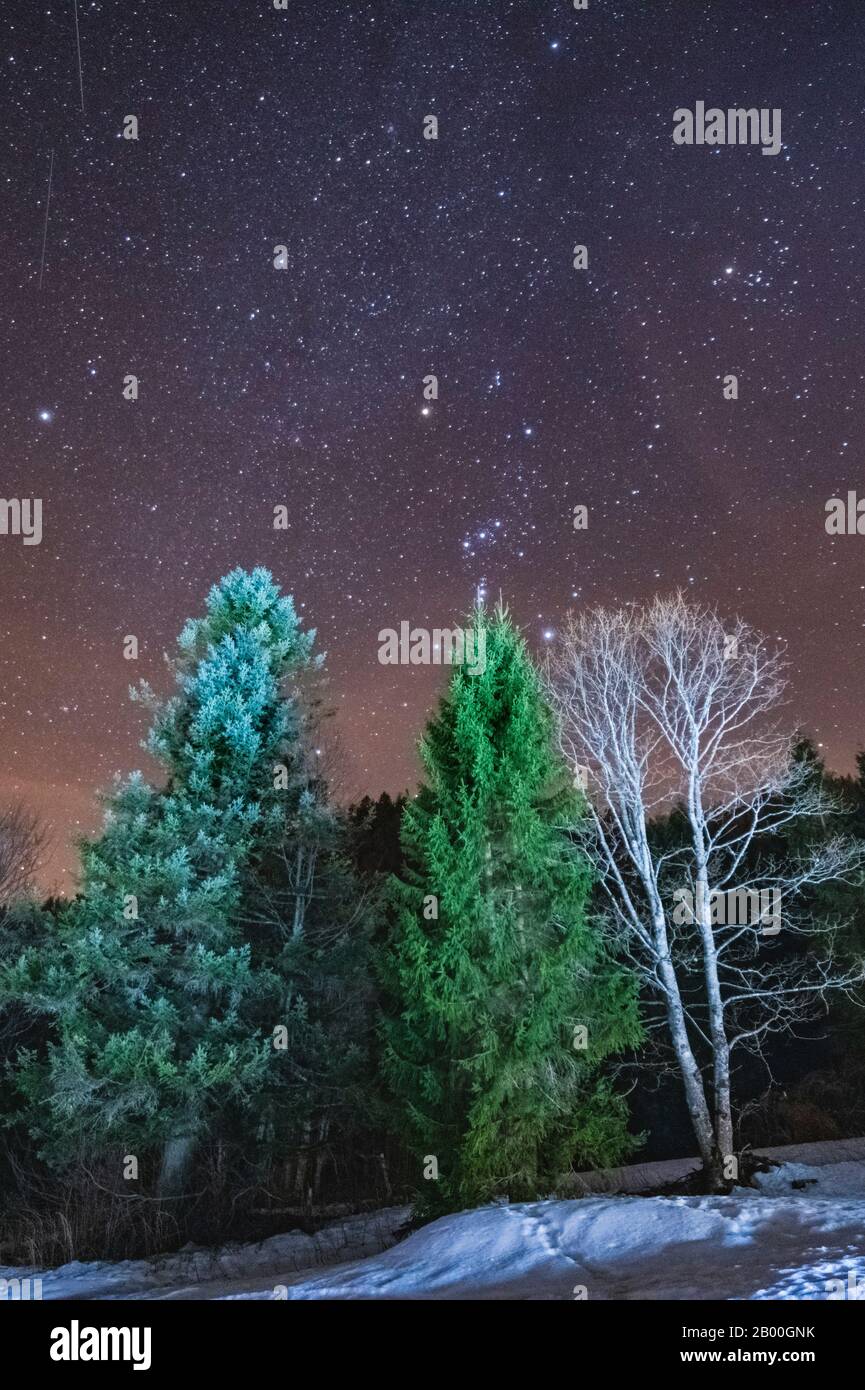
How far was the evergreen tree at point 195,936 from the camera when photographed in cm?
1401

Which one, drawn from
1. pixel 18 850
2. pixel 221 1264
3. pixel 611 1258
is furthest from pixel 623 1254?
pixel 18 850

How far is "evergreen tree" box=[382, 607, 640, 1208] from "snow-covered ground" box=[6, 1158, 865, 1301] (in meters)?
1.99

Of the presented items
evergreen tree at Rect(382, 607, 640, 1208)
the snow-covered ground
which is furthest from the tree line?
the snow-covered ground

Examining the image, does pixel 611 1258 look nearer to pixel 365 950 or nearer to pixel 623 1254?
pixel 623 1254

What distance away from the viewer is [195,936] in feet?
50.1

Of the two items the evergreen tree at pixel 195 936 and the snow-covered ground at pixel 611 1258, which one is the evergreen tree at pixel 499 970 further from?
the evergreen tree at pixel 195 936

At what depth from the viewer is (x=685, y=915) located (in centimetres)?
1579

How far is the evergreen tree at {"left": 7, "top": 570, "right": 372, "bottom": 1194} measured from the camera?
551 inches

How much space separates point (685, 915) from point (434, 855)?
5.74 m

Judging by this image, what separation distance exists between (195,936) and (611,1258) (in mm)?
9639

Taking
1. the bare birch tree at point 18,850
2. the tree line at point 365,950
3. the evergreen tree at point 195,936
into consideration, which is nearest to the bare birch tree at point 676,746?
the tree line at point 365,950

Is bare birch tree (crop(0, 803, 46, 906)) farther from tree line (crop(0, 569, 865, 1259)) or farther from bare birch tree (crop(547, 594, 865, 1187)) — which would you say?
bare birch tree (crop(547, 594, 865, 1187))
